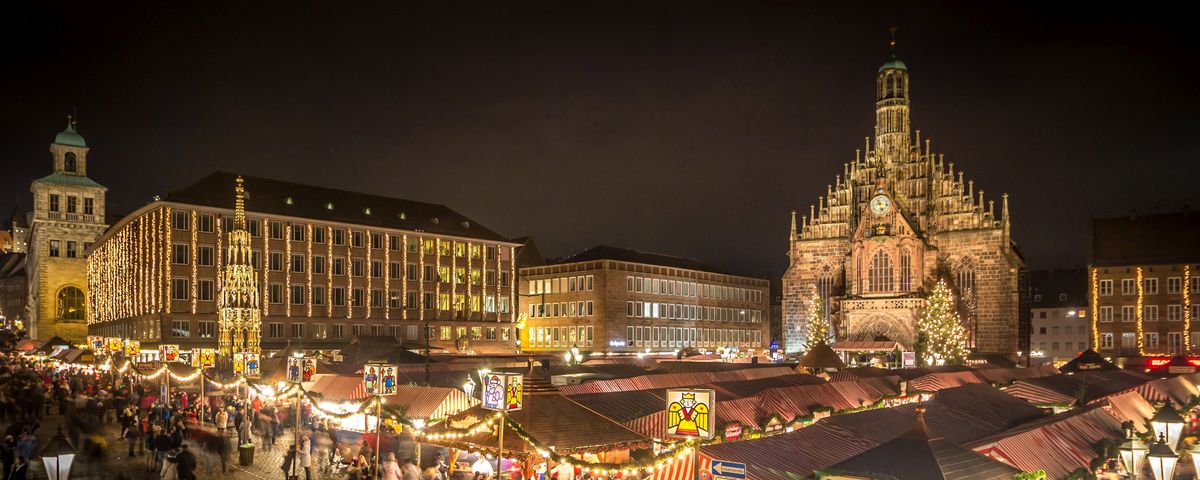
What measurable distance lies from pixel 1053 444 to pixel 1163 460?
5.20 metres

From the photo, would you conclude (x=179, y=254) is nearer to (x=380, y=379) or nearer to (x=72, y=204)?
(x=72, y=204)

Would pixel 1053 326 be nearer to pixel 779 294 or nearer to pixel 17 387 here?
pixel 779 294

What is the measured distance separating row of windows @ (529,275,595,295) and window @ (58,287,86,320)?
45.8 metres

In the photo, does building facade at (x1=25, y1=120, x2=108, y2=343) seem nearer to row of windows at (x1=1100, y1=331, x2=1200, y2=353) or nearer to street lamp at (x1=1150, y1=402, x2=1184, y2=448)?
row of windows at (x1=1100, y1=331, x2=1200, y2=353)

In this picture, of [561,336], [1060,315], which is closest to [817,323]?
[561,336]

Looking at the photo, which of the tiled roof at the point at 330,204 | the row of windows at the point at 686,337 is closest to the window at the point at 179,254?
the tiled roof at the point at 330,204

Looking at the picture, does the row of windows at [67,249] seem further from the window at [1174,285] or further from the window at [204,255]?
the window at [1174,285]

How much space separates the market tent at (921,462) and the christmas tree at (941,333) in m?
45.2

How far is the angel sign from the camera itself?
42.4 ft

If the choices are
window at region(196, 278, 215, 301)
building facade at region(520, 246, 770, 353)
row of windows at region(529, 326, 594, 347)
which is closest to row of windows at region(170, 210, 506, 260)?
window at region(196, 278, 215, 301)

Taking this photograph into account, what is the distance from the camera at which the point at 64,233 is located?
88250mm

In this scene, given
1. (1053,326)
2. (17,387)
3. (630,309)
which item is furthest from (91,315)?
(1053,326)

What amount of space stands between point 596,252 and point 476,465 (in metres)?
57.8

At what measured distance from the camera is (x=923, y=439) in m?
11.3
